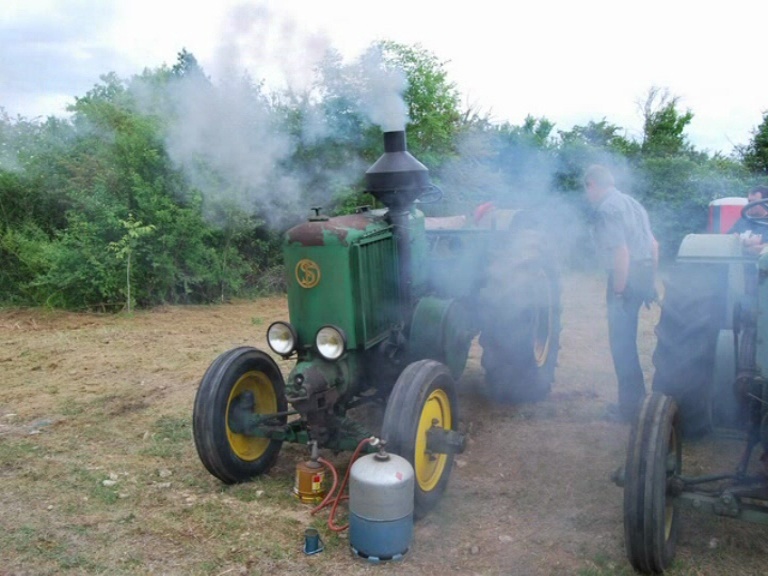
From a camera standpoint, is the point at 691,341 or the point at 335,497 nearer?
the point at 335,497

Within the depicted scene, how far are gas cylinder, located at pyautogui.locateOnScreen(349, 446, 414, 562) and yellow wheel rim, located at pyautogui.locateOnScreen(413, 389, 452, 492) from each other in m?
0.24

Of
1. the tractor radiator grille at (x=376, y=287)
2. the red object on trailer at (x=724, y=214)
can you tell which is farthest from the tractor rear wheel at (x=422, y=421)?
the red object on trailer at (x=724, y=214)

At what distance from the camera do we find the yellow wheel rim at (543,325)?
5.51m

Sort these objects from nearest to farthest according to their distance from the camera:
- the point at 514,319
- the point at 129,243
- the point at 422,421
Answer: the point at 422,421 < the point at 514,319 < the point at 129,243

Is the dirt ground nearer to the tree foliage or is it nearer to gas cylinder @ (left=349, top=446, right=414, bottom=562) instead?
gas cylinder @ (left=349, top=446, right=414, bottom=562)

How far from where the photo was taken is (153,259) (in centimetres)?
924

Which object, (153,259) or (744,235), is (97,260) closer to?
(153,259)

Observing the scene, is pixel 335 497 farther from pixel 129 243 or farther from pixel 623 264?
pixel 129 243

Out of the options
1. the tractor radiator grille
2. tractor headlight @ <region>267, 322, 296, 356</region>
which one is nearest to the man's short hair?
the tractor radiator grille

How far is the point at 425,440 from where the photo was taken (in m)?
3.58

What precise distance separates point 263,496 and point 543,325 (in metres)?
2.78

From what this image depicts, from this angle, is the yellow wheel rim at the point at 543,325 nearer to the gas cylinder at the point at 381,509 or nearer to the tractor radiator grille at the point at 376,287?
the tractor radiator grille at the point at 376,287

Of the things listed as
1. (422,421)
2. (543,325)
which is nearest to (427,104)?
(543,325)

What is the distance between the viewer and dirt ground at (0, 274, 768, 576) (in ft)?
10.5
